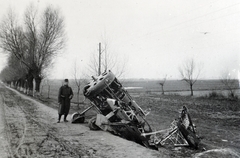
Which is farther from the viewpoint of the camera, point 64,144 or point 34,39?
point 34,39

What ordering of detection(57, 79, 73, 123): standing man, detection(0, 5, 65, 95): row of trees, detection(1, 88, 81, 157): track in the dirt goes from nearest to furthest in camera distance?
detection(1, 88, 81, 157): track in the dirt → detection(57, 79, 73, 123): standing man → detection(0, 5, 65, 95): row of trees

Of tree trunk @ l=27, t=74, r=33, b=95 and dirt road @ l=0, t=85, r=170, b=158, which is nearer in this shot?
dirt road @ l=0, t=85, r=170, b=158

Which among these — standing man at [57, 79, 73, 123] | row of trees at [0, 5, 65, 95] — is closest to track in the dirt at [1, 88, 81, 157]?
standing man at [57, 79, 73, 123]

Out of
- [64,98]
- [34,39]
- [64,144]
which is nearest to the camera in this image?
[64,144]

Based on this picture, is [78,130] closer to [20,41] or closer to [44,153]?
[44,153]

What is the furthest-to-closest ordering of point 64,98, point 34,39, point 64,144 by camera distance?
point 34,39, point 64,98, point 64,144

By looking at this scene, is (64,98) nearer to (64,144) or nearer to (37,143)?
(37,143)

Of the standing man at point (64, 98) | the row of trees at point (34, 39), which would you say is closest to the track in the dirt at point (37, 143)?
the standing man at point (64, 98)

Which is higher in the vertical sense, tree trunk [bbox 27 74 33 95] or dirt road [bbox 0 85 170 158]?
tree trunk [bbox 27 74 33 95]

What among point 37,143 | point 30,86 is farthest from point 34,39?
point 37,143

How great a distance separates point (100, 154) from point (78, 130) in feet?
10.2

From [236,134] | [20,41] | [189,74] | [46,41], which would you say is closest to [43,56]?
[46,41]

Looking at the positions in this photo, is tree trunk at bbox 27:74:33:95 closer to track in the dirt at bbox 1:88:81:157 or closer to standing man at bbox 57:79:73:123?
standing man at bbox 57:79:73:123

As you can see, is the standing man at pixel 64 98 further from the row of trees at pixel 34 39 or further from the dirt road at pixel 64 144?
the row of trees at pixel 34 39
